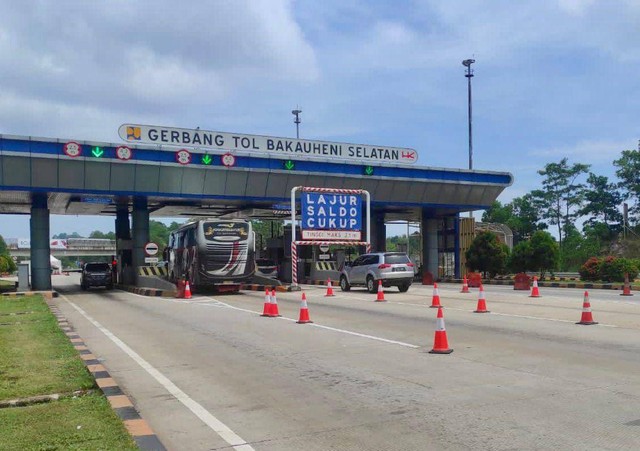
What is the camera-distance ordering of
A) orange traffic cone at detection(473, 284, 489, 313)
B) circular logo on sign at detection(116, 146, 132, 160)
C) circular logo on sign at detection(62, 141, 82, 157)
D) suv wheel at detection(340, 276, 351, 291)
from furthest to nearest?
circular logo on sign at detection(116, 146, 132, 160)
circular logo on sign at detection(62, 141, 82, 157)
suv wheel at detection(340, 276, 351, 291)
orange traffic cone at detection(473, 284, 489, 313)

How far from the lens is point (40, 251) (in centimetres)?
3344

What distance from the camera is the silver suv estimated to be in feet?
87.5

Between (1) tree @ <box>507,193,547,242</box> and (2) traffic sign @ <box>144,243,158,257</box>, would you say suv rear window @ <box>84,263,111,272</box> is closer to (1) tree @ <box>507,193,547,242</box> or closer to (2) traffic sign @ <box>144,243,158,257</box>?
(2) traffic sign @ <box>144,243,158,257</box>

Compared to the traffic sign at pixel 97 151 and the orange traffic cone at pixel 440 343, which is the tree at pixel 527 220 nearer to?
the traffic sign at pixel 97 151

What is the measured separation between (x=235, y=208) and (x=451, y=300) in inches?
987

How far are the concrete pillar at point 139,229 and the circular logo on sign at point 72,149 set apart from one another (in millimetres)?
6059

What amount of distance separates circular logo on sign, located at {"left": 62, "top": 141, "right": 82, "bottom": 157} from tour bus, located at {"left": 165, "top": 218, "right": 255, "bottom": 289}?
7.06 meters

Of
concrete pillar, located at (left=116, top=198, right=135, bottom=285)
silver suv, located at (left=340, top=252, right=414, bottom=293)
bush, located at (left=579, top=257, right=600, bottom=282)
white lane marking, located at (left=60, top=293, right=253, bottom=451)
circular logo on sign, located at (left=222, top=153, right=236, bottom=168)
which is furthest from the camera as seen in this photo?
concrete pillar, located at (left=116, top=198, right=135, bottom=285)

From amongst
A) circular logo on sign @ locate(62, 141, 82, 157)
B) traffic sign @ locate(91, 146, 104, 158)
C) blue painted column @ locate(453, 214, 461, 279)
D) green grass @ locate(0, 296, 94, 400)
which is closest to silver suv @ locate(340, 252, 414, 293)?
green grass @ locate(0, 296, 94, 400)

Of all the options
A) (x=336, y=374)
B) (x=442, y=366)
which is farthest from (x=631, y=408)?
(x=336, y=374)

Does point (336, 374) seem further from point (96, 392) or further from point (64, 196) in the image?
point (64, 196)

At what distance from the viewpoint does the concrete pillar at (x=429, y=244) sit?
46.1 metres

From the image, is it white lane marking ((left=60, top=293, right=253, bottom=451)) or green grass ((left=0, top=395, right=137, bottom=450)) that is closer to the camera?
green grass ((left=0, top=395, right=137, bottom=450))

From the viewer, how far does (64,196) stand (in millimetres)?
36250
